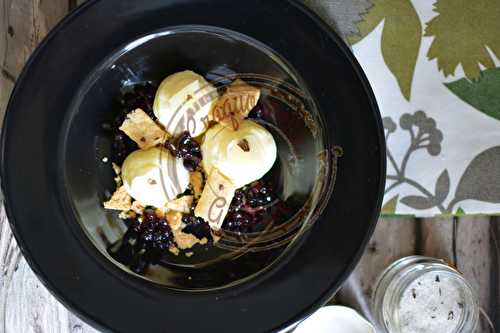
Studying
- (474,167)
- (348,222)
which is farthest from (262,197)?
(474,167)

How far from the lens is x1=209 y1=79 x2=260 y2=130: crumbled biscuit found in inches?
39.8

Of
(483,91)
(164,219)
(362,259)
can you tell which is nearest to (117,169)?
(164,219)

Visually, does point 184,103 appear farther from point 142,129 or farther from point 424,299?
point 424,299

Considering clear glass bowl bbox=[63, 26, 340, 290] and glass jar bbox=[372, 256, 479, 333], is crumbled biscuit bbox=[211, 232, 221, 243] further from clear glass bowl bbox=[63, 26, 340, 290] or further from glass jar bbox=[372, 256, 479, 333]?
glass jar bbox=[372, 256, 479, 333]

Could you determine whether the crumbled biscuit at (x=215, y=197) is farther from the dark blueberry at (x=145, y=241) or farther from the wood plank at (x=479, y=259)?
the wood plank at (x=479, y=259)

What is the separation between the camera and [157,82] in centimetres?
107

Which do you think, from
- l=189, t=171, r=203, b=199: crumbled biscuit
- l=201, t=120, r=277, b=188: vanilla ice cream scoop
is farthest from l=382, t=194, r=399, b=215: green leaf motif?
l=189, t=171, r=203, b=199: crumbled biscuit

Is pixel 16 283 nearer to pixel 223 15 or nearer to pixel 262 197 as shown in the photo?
pixel 262 197

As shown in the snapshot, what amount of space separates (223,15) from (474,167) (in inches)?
23.4

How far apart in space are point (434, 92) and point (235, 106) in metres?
0.41

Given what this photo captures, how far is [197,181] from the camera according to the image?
3.42ft

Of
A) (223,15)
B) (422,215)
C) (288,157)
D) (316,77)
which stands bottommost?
(422,215)

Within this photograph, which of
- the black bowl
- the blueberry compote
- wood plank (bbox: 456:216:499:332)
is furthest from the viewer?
wood plank (bbox: 456:216:499:332)

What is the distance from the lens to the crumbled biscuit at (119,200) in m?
1.01
